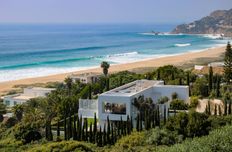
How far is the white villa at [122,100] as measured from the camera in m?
28.8

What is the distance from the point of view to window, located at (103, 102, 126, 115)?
2923 centimetres

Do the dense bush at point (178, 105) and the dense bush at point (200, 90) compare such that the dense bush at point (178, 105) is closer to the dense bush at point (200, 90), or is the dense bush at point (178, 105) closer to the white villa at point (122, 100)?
the white villa at point (122, 100)

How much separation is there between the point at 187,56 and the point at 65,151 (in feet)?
225

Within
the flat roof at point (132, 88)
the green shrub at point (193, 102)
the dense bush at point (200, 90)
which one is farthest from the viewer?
the dense bush at point (200, 90)

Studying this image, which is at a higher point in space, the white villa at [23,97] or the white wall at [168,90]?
the white wall at [168,90]

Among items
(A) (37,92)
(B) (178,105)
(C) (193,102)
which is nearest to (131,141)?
(B) (178,105)

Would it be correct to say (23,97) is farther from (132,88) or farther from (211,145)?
(211,145)

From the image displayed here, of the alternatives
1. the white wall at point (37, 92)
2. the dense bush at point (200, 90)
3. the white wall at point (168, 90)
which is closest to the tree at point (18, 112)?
the white wall at point (37, 92)

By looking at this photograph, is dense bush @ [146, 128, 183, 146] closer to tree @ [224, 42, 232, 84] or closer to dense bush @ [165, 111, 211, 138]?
dense bush @ [165, 111, 211, 138]

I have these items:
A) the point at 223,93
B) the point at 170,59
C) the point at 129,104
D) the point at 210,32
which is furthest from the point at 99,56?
the point at 210,32

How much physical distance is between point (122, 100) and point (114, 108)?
3.37ft

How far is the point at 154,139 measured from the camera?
2356 cm

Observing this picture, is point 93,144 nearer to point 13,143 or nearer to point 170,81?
point 13,143

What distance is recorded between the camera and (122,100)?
28.8m
